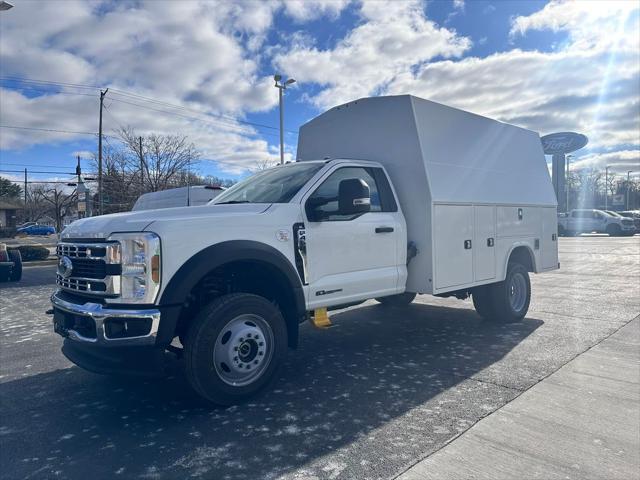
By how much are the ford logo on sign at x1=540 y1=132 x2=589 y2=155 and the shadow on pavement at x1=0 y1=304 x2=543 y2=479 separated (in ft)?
129

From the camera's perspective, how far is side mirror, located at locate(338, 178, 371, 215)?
445 centimetres

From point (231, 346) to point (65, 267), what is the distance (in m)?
1.59

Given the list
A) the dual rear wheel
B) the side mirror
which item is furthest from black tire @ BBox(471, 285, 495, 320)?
the side mirror

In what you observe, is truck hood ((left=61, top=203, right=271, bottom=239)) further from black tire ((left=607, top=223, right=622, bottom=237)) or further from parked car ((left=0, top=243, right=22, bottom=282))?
black tire ((left=607, top=223, right=622, bottom=237))

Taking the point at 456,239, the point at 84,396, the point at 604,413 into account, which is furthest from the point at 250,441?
the point at 456,239

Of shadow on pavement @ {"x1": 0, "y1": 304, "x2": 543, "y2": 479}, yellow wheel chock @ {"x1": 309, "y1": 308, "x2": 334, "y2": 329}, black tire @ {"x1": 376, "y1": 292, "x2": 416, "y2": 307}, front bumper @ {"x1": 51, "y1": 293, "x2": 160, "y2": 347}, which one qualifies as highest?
front bumper @ {"x1": 51, "y1": 293, "x2": 160, "y2": 347}

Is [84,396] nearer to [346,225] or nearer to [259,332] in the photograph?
[259,332]

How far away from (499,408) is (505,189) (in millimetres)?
3984

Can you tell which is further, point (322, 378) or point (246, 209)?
point (322, 378)

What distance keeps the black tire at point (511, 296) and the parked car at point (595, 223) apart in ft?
95.4

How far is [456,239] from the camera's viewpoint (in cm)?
583

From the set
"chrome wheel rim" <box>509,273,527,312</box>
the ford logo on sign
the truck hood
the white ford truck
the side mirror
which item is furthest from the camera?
the ford logo on sign

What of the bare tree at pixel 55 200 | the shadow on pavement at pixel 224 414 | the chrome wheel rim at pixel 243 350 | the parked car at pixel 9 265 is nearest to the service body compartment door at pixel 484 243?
the shadow on pavement at pixel 224 414

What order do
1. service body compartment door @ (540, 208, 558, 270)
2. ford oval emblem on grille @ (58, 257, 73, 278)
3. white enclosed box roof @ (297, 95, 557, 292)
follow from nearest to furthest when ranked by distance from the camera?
ford oval emblem on grille @ (58, 257, 73, 278)
white enclosed box roof @ (297, 95, 557, 292)
service body compartment door @ (540, 208, 558, 270)
